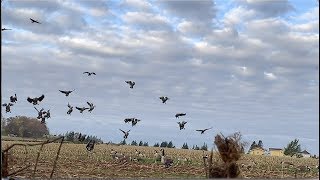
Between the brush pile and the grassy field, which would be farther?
the grassy field

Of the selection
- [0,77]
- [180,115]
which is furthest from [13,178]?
[180,115]

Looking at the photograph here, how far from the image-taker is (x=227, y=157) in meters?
9.54

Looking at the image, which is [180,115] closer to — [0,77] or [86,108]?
[86,108]

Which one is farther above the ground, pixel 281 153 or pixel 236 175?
pixel 281 153

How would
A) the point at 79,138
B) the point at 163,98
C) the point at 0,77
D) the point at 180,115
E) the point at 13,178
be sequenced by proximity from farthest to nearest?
the point at 163,98 < the point at 180,115 < the point at 79,138 < the point at 13,178 < the point at 0,77

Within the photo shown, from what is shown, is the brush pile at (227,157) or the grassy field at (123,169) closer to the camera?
the brush pile at (227,157)

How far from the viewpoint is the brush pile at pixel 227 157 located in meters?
9.39

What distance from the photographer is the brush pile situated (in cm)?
939

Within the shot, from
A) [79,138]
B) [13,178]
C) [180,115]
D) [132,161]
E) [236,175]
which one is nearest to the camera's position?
[13,178]

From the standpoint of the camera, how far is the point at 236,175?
9.45m

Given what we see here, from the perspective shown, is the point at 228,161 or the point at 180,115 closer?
the point at 228,161

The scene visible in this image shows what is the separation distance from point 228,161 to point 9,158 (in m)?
4.12

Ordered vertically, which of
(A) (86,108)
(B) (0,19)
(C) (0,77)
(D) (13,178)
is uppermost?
(A) (86,108)

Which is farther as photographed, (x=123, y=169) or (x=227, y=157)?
(x=123, y=169)
